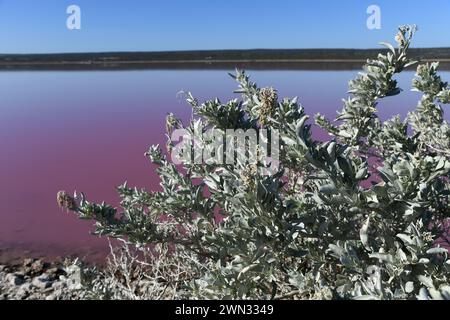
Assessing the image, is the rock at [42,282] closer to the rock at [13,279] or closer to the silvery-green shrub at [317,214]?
the rock at [13,279]

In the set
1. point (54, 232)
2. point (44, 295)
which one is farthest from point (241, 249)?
point (54, 232)

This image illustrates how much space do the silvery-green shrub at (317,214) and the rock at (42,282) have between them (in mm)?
1782

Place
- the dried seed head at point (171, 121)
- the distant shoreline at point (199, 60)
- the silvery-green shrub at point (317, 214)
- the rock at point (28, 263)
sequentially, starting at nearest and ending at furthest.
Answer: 1. the silvery-green shrub at point (317, 214)
2. the dried seed head at point (171, 121)
3. the rock at point (28, 263)
4. the distant shoreline at point (199, 60)

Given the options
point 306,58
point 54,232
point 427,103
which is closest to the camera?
point 427,103

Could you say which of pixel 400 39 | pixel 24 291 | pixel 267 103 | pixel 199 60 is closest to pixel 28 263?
pixel 24 291

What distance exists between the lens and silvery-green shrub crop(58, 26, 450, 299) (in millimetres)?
1036

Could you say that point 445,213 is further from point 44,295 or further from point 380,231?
point 44,295

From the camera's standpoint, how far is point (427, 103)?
80.3 inches

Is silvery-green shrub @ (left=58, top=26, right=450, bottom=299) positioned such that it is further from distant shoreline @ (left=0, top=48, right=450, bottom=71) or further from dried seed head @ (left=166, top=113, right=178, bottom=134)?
distant shoreline @ (left=0, top=48, right=450, bottom=71)

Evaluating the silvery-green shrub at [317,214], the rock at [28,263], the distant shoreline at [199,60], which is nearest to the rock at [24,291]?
the rock at [28,263]

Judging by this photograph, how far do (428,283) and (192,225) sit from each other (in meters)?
0.89

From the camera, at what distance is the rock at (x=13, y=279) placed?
3010mm

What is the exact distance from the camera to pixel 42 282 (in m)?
3.02
